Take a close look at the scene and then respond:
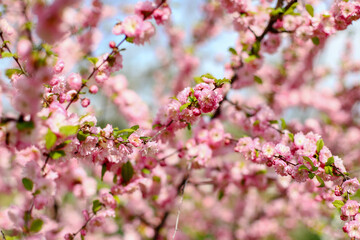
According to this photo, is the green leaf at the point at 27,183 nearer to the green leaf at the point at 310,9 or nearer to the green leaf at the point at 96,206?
the green leaf at the point at 96,206

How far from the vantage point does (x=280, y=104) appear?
5.79m

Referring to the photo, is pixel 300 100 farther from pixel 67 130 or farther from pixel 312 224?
pixel 67 130

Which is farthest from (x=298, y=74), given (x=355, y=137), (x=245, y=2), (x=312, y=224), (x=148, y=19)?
(x=148, y=19)

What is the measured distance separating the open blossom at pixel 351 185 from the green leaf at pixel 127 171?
1390 mm

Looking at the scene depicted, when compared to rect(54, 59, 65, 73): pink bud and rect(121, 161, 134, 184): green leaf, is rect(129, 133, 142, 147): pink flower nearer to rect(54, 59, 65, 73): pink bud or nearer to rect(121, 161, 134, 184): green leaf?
rect(121, 161, 134, 184): green leaf

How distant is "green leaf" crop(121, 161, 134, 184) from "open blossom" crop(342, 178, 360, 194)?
139 centimetres

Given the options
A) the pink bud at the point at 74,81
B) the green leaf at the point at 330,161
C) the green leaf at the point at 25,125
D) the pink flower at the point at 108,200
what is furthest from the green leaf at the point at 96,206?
the green leaf at the point at 330,161

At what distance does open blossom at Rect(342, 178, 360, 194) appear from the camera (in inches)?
68.6

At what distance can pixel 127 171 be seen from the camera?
2.20 m

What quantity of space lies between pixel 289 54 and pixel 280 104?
1291 mm

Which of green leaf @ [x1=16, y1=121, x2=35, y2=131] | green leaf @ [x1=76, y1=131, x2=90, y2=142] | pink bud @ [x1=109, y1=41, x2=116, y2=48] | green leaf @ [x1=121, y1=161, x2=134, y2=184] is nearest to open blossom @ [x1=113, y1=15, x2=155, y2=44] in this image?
pink bud @ [x1=109, y1=41, x2=116, y2=48]

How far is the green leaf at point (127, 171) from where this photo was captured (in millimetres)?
2193

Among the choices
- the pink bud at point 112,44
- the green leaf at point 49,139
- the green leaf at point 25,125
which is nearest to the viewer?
the green leaf at point 25,125

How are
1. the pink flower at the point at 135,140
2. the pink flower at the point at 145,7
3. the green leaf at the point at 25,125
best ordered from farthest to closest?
the pink flower at the point at 145,7, the pink flower at the point at 135,140, the green leaf at the point at 25,125
